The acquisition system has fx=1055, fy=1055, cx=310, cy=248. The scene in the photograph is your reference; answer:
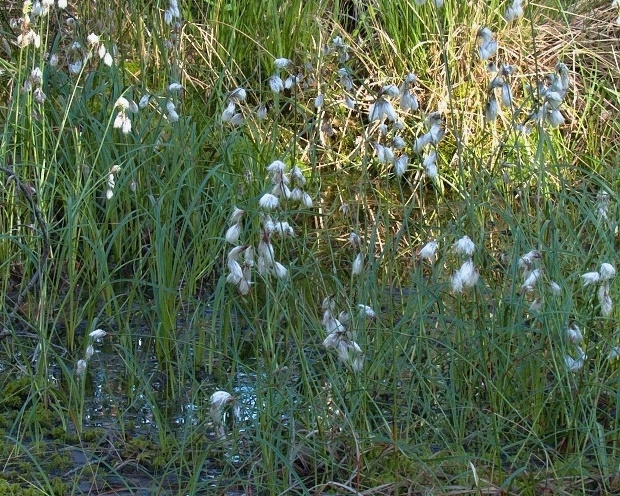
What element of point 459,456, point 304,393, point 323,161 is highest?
point 459,456

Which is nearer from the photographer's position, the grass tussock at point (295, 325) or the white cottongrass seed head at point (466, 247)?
the white cottongrass seed head at point (466, 247)

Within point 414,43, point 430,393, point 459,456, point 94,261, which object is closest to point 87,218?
point 94,261

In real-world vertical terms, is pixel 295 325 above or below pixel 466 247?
below

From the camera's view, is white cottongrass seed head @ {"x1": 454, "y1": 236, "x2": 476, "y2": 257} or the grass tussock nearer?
white cottongrass seed head @ {"x1": 454, "y1": 236, "x2": 476, "y2": 257}

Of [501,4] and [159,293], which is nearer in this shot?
[159,293]

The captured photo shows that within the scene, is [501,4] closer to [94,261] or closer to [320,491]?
[94,261]

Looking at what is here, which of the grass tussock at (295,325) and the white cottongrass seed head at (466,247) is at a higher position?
the white cottongrass seed head at (466,247)

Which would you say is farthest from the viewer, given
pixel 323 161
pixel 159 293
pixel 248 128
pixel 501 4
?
pixel 501 4

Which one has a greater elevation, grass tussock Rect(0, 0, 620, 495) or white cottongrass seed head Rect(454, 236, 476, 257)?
white cottongrass seed head Rect(454, 236, 476, 257)

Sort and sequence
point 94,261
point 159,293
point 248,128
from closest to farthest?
point 159,293 → point 94,261 → point 248,128

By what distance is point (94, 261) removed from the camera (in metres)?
3.99

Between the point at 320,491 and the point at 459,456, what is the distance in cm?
33

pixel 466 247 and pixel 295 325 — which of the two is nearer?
pixel 466 247

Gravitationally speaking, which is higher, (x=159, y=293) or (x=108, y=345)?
(x=159, y=293)
